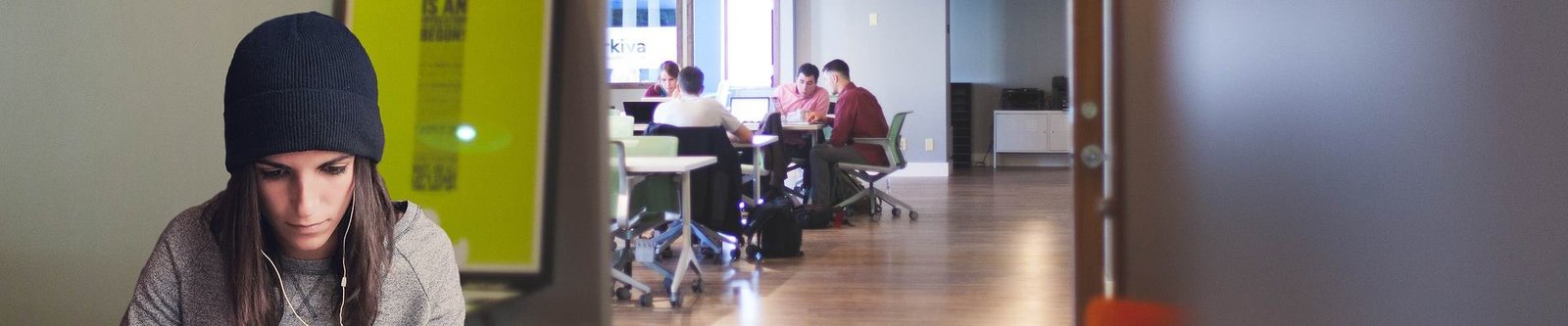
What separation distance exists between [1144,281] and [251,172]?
2027 millimetres

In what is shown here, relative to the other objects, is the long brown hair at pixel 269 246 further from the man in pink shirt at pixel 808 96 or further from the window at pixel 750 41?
the window at pixel 750 41

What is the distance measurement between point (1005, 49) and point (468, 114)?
1143cm

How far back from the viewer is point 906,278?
17.6 feet

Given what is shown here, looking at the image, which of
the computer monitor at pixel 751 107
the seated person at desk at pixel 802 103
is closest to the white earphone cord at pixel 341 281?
the seated person at desk at pixel 802 103

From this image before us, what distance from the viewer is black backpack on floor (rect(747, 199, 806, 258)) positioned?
20.1 feet

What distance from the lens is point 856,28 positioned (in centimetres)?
1198

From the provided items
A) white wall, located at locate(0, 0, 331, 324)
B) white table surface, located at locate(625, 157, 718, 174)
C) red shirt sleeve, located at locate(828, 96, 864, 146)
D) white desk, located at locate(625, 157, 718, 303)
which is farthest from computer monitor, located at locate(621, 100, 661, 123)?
white wall, located at locate(0, 0, 331, 324)

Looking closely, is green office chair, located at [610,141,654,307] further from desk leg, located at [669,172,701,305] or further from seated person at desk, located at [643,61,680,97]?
seated person at desk, located at [643,61,680,97]

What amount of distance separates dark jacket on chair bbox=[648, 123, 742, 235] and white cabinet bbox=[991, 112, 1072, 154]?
8495 mm

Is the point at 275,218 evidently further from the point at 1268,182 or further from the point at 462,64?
the point at 462,64

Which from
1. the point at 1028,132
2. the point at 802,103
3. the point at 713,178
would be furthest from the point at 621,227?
the point at 1028,132

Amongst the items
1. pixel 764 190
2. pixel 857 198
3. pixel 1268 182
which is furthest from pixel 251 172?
pixel 857 198

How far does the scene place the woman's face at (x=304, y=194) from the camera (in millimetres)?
1213

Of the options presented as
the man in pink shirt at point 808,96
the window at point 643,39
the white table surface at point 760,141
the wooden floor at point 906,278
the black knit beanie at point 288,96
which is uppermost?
the window at point 643,39
